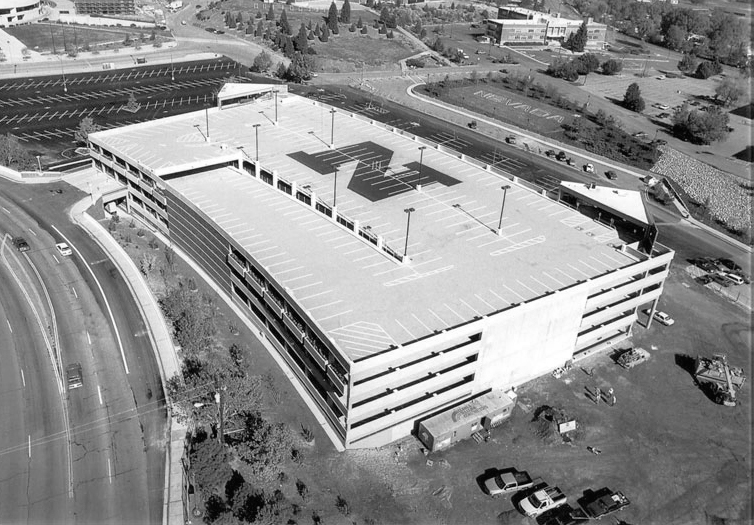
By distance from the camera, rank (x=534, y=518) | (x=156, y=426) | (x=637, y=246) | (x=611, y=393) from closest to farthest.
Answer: (x=534, y=518), (x=156, y=426), (x=611, y=393), (x=637, y=246)

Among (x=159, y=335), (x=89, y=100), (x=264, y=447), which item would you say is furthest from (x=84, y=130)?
(x=264, y=447)

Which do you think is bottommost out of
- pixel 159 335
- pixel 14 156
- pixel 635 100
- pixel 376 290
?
pixel 159 335

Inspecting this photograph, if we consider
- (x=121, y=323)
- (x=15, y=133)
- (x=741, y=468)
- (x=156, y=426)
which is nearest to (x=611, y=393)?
(x=741, y=468)

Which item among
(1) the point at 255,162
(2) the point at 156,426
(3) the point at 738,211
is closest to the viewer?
(2) the point at 156,426

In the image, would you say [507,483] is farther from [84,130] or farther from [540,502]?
[84,130]

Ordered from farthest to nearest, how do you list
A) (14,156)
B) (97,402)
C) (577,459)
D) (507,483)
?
(14,156)
(97,402)
(577,459)
(507,483)

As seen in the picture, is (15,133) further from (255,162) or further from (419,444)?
(419,444)

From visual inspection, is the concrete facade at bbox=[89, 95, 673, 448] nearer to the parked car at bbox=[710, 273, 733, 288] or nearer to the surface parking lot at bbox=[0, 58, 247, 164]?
the parked car at bbox=[710, 273, 733, 288]
